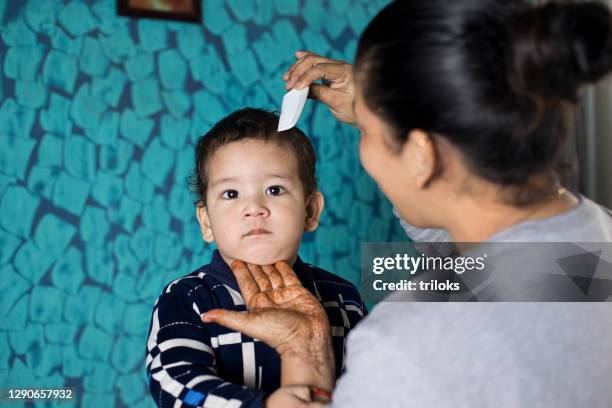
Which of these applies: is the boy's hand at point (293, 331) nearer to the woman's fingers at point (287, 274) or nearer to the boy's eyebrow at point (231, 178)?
the woman's fingers at point (287, 274)

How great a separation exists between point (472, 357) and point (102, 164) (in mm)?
1930

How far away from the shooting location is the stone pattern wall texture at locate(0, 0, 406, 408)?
7.45 feet

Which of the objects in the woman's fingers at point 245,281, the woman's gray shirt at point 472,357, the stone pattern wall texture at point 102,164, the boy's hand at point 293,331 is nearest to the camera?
the woman's gray shirt at point 472,357

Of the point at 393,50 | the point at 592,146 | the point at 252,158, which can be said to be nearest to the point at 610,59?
the point at 393,50

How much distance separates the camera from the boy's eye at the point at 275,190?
4.27ft

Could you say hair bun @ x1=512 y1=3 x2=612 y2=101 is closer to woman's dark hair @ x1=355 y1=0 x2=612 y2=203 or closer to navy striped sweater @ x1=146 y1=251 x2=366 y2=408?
woman's dark hair @ x1=355 y1=0 x2=612 y2=203

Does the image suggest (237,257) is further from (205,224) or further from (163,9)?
(163,9)

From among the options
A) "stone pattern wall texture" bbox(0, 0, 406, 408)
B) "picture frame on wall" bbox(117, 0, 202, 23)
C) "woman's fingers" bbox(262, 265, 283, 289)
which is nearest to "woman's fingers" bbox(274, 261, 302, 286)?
"woman's fingers" bbox(262, 265, 283, 289)

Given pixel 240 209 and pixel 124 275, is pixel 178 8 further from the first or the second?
pixel 240 209

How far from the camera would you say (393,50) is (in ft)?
2.75

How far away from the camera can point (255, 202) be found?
1.26 m

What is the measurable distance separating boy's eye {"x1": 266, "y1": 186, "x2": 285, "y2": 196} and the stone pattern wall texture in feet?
4.17

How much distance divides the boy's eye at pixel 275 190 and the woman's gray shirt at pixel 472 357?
20.8 inches

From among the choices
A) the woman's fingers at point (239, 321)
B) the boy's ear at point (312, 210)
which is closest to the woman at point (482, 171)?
the woman's fingers at point (239, 321)
